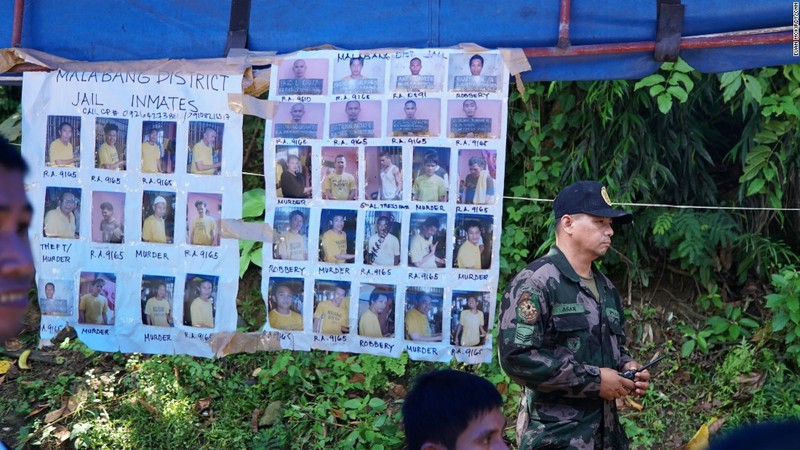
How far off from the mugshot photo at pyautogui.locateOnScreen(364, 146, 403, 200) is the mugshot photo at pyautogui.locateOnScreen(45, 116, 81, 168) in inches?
48.9

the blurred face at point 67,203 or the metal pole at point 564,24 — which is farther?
the blurred face at point 67,203

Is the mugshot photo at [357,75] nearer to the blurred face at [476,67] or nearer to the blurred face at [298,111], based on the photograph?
the blurred face at [298,111]

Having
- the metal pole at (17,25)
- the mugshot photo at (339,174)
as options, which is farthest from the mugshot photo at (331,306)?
the metal pole at (17,25)

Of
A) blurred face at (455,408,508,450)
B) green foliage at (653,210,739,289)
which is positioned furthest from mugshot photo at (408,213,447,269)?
green foliage at (653,210,739,289)

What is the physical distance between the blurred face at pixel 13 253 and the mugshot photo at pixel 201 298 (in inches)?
88.2

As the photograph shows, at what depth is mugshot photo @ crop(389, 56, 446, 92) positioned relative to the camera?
361 centimetres

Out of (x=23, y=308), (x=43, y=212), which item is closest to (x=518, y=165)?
(x=43, y=212)

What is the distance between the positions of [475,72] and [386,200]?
61 centimetres

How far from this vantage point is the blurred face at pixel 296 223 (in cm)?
375

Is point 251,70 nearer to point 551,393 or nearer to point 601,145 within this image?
point 551,393

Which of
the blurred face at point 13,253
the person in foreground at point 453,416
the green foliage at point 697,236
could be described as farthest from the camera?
the green foliage at point 697,236

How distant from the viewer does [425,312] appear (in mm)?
3633

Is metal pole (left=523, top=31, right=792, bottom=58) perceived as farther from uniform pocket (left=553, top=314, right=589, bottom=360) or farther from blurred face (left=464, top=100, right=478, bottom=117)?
uniform pocket (left=553, top=314, right=589, bottom=360)

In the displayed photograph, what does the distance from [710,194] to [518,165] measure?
1.29 metres
